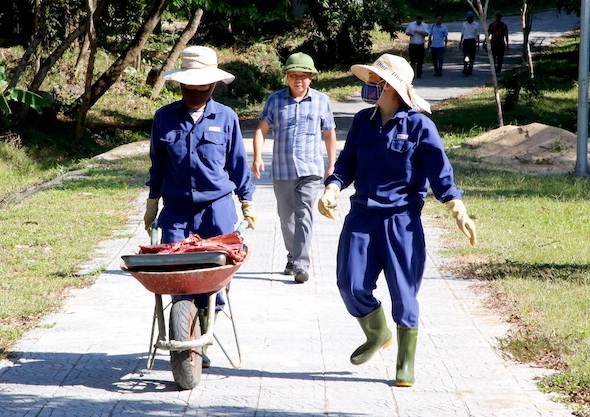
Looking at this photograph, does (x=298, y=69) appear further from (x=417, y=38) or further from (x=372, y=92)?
(x=417, y=38)

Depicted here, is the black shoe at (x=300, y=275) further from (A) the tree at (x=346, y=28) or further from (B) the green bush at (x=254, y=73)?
(A) the tree at (x=346, y=28)

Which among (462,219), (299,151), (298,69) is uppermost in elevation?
(298,69)

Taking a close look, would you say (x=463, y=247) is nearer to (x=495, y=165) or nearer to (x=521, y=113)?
(x=495, y=165)

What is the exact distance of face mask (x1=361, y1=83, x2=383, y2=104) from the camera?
5583 mm

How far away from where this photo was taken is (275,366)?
6.01m

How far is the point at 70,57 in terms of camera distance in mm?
28797

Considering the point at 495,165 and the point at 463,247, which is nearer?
the point at 463,247

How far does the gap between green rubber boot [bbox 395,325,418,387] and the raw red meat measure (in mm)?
1034

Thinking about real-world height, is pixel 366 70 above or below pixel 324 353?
above

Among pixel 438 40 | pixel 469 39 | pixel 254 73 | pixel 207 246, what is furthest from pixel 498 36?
pixel 207 246

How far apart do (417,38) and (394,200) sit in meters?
24.1

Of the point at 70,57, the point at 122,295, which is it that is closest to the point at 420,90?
the point at 70,57

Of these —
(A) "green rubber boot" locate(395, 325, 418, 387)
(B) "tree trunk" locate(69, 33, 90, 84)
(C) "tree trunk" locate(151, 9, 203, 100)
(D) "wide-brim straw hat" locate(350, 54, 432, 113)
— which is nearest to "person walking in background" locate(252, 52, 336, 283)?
(D) "wide-brim straw hat" locate(350, 54, 432, 113)

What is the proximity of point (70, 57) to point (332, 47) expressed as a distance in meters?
9.71
